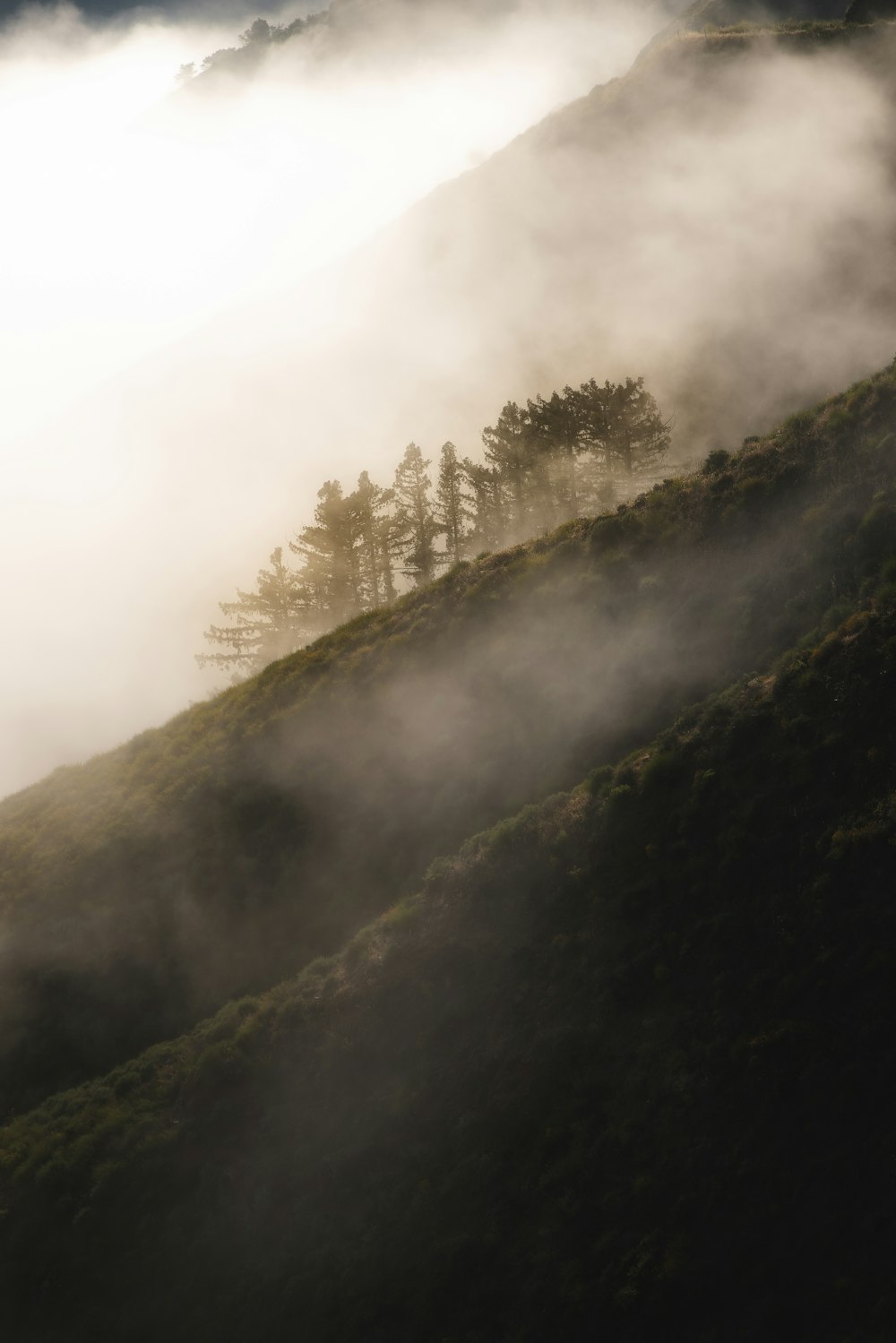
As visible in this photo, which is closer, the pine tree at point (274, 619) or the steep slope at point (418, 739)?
the steep slope at point (418, 739)

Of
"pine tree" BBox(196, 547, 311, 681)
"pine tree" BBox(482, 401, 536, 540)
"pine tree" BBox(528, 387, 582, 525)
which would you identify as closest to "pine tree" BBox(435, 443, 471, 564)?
"pine tree" BBox(482, 401, 536, 540)

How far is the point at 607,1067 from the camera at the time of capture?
11.8 metres

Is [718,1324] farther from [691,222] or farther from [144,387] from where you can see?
[144,387]

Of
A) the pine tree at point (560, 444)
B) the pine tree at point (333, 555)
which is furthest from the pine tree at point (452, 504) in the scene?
the pine tree at point (333, 555)

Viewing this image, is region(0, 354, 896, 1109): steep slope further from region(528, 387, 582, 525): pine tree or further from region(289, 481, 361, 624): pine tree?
region(528, 387, 582, 525): pine tree

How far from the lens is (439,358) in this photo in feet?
353

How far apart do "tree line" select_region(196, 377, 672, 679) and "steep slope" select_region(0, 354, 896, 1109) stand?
70.8 ft

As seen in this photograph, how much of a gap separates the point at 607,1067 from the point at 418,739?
463 inches

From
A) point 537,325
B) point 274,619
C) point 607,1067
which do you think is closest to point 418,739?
point 607,1067

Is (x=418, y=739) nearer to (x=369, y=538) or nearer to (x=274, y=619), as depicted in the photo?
(x=369, y=538)

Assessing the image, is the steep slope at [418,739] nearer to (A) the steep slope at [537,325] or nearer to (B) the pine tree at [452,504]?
(B) the pine tree at [452,504]

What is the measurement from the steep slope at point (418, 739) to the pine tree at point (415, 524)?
23.6 metres

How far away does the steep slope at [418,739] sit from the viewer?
60.7 ft

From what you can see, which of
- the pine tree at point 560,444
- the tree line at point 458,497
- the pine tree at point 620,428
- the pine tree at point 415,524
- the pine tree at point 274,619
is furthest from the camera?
the pine tree at point 415,524
